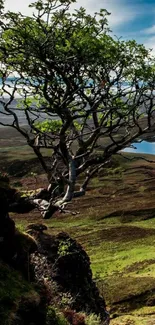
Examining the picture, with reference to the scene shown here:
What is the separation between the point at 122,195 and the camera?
108312mm

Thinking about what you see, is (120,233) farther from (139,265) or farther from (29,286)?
(29,286)

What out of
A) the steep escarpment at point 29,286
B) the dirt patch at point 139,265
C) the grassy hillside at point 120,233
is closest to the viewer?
the steep escarpment at point 29,286

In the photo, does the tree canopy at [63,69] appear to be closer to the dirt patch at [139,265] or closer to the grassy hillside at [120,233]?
the grassy hillside at [120,233]

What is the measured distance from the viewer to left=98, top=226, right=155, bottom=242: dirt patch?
7400 cm

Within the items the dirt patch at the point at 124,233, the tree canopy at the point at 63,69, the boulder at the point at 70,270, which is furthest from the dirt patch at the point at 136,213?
the tree canopy at the point at 63,69

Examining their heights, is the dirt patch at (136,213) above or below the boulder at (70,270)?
below

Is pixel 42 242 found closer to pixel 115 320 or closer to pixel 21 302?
pixel 21 302

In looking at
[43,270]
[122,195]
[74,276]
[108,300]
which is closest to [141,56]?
[43,270]

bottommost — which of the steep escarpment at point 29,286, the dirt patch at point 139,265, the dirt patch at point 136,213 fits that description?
the dirt patch at point 136,213

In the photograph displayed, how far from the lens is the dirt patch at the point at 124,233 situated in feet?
243

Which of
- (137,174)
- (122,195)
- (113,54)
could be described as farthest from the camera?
(137,174)

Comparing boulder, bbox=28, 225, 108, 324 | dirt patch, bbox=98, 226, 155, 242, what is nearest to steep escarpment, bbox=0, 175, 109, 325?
boulder, bbox=28, 225, 108, 324

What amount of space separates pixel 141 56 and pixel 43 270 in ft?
44.9

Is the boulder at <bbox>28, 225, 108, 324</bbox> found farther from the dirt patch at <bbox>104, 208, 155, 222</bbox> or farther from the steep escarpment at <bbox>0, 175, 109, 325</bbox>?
the dirt patch at <bbox>104, 208, 155, 222</bbox>
